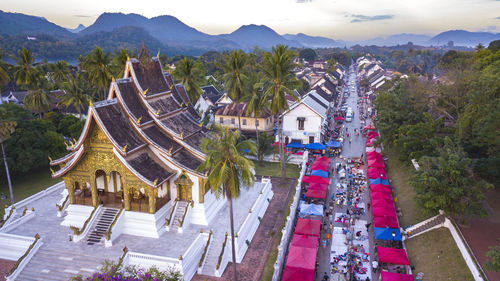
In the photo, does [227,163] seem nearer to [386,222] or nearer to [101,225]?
[101,225]

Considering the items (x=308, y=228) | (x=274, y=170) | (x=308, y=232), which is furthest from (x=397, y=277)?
(x=274, y=170)

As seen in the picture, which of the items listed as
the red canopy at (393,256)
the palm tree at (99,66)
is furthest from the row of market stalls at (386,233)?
the palm tree at (99,66)

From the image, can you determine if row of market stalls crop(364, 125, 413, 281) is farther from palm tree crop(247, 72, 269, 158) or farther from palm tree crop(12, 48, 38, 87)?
palm tree crop(12, 48, 38, 87)

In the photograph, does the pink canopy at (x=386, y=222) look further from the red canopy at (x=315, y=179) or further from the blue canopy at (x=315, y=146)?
the blue canopy at (x=315, y=146)

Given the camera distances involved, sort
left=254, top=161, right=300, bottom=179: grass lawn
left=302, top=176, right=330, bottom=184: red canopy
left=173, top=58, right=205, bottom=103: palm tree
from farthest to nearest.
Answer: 1. left=173, top=58, right=205, bottom=103: palm tree
2. left=254, top=161, right=300, bottom=179: grass lawn
3. left=302, top=176, right=330, bottom=184: red canopy

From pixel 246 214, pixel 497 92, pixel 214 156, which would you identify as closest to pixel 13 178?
pixel 246 214

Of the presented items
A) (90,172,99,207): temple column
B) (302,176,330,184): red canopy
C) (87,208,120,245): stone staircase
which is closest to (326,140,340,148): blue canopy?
(302,176,330,184): red canopy
